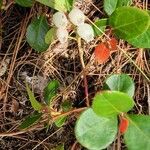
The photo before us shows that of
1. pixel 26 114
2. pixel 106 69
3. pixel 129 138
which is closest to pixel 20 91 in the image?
pixel 26 114

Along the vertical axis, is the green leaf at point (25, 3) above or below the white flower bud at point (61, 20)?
above

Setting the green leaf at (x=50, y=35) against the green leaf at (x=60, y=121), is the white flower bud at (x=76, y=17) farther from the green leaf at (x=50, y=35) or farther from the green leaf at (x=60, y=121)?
the green leaf at (x=60, y=121)

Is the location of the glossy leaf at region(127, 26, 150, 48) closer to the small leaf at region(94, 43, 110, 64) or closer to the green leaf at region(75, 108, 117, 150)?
the small leaf at region(94, 43, 110, 64)

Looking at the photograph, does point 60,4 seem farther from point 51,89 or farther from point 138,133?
point 138,133

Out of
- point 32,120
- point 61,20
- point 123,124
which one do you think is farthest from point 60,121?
point 61,20

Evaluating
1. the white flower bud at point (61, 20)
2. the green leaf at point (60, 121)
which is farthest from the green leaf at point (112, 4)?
the green leaf at point (60, 121)

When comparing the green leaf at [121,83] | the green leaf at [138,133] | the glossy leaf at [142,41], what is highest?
the glossy leaf at [142,41]

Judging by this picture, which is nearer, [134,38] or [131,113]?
[134,38]

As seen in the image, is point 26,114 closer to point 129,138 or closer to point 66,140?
point 66,140
